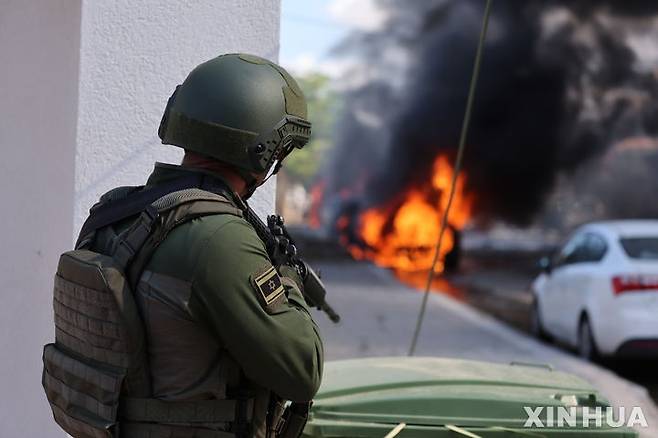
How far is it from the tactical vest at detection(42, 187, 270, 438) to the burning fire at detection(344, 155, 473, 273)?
726 inches

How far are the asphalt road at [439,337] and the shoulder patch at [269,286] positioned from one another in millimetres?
4167

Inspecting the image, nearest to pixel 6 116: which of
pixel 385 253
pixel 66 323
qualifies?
pixel 66 323

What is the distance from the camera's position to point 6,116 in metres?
3.66

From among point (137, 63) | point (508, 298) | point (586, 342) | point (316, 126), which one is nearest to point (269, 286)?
point (137, 63)

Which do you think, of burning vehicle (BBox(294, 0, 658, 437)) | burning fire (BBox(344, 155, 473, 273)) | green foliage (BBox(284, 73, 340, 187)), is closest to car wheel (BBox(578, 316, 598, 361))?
burning vehicle (BBox(294, 0, 658, 437))

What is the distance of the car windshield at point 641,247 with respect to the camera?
8.46m

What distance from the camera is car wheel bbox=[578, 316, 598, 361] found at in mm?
8555

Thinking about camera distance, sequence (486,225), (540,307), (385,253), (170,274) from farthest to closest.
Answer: (486,225), (385,253), (540,307), (170,274)

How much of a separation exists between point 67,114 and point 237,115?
4.84 feet

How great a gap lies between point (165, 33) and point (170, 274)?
172 centimetres

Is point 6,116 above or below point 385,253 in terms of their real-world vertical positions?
below

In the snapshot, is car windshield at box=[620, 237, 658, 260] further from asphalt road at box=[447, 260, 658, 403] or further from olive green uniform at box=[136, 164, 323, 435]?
olive green uniform at box=[136, 164, 323, 435]

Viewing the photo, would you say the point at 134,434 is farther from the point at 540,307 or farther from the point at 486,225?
the point at 486,225

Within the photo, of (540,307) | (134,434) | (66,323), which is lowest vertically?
(134,434)
